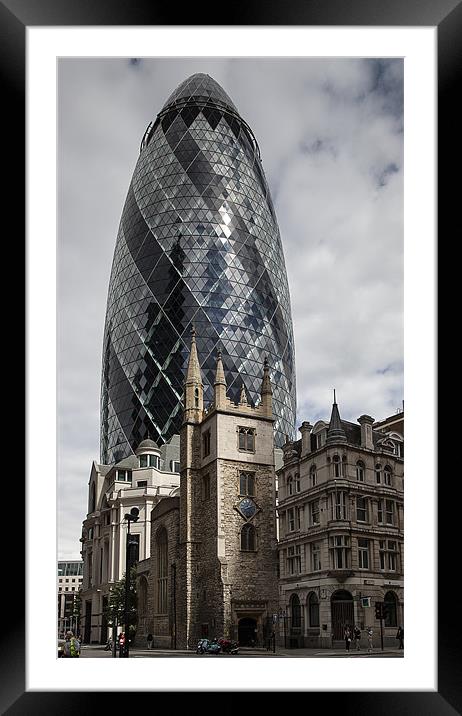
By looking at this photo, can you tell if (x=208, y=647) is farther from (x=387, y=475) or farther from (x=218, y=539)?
(x=387, y=475)

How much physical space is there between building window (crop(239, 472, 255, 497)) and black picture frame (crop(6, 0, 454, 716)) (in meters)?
7.40

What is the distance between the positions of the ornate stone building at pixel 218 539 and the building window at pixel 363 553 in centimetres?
171

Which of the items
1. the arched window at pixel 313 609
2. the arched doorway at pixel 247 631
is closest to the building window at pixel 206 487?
the arched doorway at pixel 247 631

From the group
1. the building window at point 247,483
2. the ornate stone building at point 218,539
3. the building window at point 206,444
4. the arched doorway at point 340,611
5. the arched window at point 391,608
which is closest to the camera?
the arched window at point 391,608

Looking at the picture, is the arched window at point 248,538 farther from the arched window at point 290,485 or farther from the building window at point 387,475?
the building window at point 387,475

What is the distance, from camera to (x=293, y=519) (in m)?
13.0

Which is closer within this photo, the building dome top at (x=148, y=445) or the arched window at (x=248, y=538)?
the arched window at (x=248, y=538)

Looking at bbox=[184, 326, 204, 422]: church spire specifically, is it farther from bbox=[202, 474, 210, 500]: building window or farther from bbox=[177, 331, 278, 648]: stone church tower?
bbox=[202, 474, 210, 500]: building window

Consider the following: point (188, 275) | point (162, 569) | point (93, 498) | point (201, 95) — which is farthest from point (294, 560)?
point (201, 95)

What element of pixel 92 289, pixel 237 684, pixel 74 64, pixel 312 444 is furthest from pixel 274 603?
pixel 74 64
